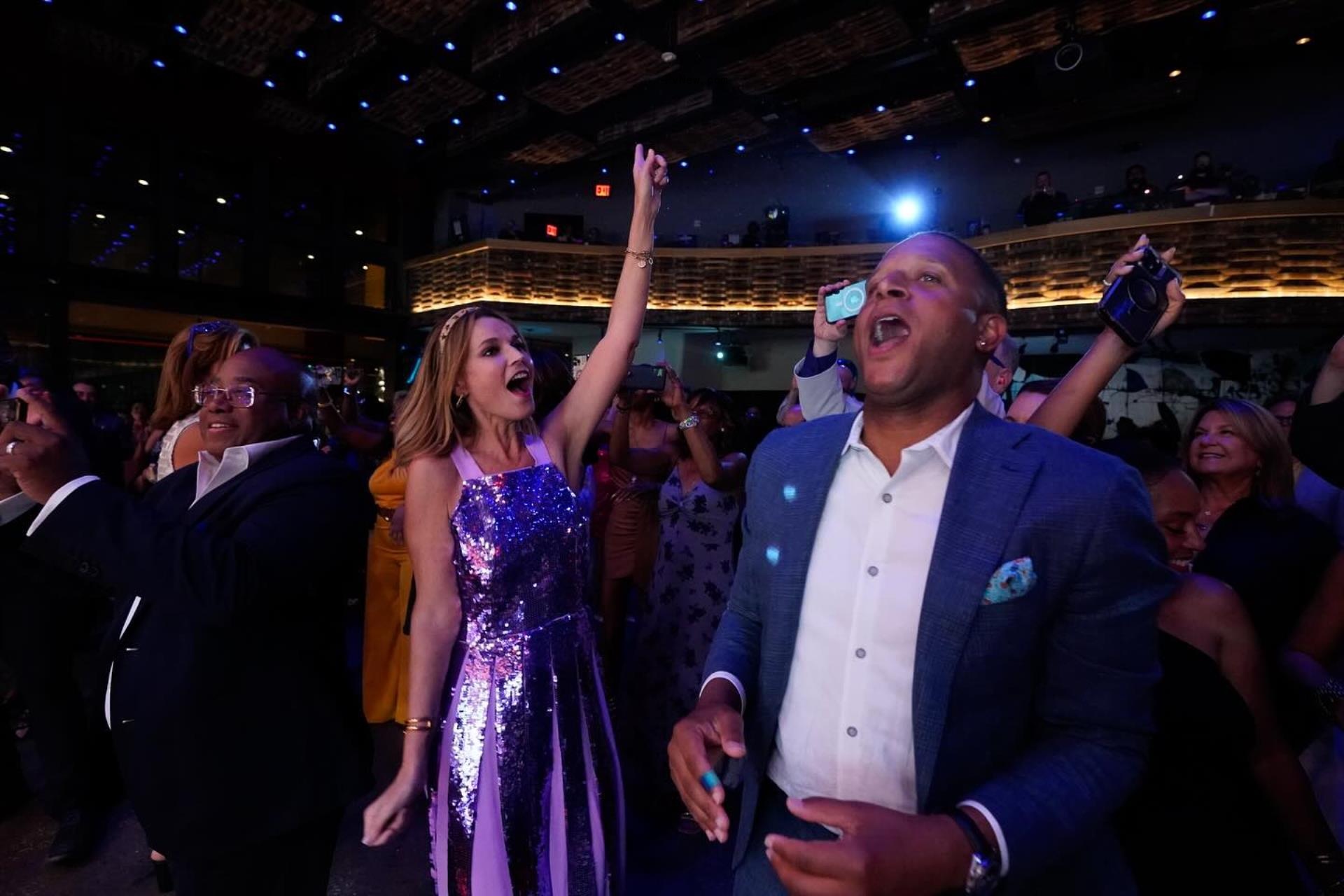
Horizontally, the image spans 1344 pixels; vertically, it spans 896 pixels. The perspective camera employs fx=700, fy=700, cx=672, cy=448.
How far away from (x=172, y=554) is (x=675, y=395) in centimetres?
208

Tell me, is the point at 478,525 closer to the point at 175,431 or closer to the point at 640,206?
the point at 640,206

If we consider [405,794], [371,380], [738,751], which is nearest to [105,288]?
[371,380]

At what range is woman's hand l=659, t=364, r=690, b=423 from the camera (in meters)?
3.12

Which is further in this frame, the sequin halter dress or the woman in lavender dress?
the woman in lavender dress

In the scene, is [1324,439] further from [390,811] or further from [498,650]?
[390,811]

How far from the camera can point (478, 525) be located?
173cm

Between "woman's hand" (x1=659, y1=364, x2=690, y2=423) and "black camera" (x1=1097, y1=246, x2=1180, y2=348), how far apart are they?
181cm

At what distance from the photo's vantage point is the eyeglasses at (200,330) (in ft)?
7.70

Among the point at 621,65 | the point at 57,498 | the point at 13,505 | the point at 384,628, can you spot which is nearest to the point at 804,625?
the point at 57,498

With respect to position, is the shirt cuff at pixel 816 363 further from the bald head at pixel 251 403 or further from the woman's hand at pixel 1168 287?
the bald head at pixel 251 403

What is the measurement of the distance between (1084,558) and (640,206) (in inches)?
58.0

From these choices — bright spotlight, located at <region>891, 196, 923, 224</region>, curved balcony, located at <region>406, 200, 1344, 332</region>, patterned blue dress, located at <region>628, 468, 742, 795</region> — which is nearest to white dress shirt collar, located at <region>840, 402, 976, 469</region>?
patterned blue dress, located at <region>628, 468, 742, 795</region>

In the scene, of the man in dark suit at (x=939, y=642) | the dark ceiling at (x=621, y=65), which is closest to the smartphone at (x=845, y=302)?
the man in dark suit at (x=939, y=642)

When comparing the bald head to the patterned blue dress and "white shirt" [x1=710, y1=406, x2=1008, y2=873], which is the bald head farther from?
the patterned blue dress
